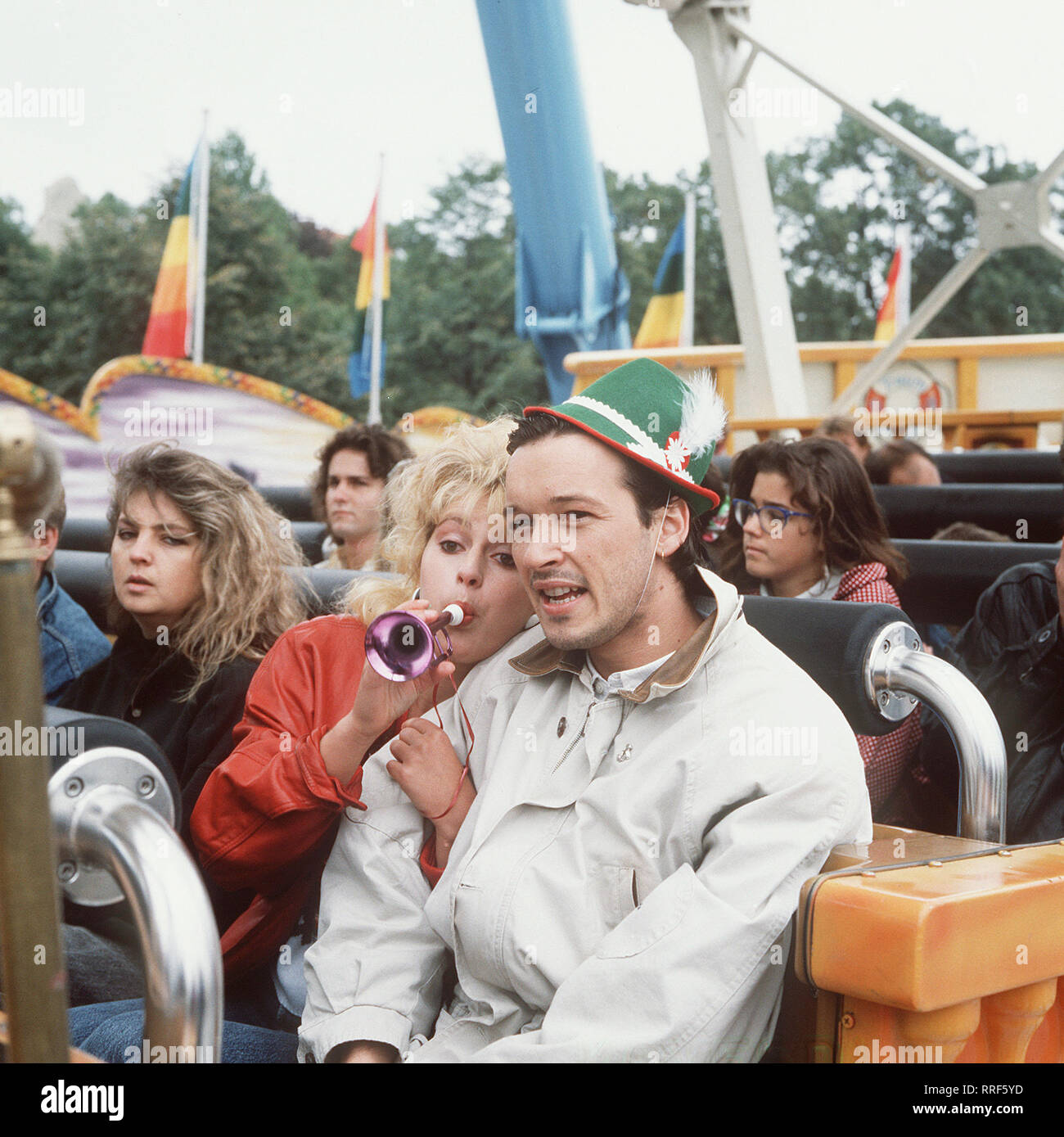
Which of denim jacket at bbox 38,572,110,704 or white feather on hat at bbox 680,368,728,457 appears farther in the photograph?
denim jacket at bbox 38,572,110,704

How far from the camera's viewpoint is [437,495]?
1756mm

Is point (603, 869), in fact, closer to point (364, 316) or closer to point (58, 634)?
point (58, 634)

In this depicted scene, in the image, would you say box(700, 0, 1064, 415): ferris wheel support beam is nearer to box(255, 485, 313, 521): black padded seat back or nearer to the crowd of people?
box(255, 485, 313, 521): black padded seat back

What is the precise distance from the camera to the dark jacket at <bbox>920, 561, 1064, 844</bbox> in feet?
6.70

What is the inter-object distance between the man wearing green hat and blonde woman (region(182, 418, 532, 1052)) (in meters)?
0.05

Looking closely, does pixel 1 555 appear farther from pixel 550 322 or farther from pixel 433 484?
pixel 550 322

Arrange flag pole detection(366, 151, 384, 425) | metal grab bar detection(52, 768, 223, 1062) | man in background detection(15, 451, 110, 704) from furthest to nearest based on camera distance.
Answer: flag pole detection(366, 151, 384, 425) < man in background detection(15, 451, 110, 704) < metal grab bar detection(52, 768, 223, 1062)

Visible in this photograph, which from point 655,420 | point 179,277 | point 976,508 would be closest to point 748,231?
point 976,508

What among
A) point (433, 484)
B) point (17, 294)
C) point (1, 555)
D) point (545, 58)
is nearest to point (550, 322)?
point (545, 58)

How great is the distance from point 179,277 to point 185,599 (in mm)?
10548

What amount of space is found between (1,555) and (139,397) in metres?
10.7

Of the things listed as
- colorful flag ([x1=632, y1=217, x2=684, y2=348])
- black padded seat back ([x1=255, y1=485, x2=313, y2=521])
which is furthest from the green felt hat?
colorful flag ([x1=632, y1=217, x2=684, y2=348])

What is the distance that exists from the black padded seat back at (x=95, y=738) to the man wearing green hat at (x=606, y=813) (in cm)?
49

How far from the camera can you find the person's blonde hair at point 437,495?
174cm
